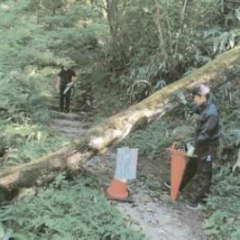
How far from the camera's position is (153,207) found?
6.89m

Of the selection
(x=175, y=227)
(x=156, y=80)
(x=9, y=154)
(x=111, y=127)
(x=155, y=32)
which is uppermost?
(x=155, y=32)

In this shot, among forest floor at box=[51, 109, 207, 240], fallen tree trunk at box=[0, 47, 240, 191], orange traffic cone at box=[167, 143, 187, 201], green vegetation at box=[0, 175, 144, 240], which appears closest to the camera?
green vegetation at box=[0, 175, 144, 240]

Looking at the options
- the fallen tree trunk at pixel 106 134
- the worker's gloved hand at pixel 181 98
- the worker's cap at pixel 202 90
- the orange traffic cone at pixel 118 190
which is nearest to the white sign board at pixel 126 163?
the orange traffic cone at pixel 118 190

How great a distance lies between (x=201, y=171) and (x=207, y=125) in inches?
32.7

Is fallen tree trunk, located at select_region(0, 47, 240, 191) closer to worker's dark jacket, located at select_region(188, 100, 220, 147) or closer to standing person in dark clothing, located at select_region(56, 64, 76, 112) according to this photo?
worker's dark jacket, located at select_region(188, 100, 220, 147)

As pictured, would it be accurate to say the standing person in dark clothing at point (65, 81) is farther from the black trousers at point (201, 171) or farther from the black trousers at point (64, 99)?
A: the black trousers at point (201, 171)

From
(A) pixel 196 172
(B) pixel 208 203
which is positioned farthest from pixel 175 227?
(A) pixel 196 172

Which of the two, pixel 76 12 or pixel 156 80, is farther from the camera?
pixel 76 12

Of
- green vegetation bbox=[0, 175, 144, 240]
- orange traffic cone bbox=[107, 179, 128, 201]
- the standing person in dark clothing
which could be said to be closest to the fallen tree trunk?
green vegetation bbox=[0, 175, 144, 240]

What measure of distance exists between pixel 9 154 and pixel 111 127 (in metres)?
2.22

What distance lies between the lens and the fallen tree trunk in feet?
20.5

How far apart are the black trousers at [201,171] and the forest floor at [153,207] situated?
0.32m

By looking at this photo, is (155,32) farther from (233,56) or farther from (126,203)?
(126,203)

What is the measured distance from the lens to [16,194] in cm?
621
